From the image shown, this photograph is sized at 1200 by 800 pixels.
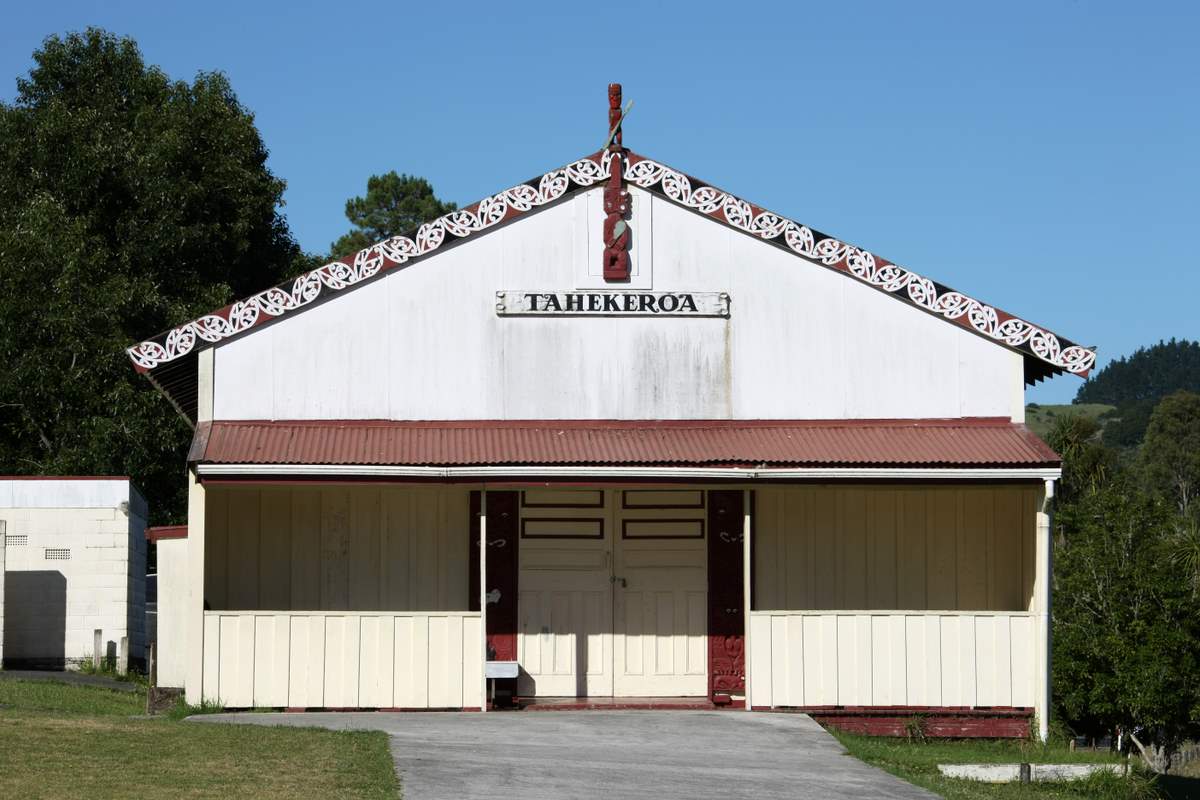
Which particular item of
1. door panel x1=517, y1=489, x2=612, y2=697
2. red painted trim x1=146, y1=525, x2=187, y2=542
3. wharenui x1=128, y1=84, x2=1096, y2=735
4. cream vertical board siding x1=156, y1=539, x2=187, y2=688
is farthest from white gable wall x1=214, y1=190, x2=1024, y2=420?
cream vertical board siding x1=156, y1=539, x2=187, y2=688

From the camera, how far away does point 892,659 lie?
56.1ft

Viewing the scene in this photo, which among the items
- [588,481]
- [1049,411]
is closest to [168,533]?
[588,481]

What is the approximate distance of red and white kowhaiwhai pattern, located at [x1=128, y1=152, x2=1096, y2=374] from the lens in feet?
57.6

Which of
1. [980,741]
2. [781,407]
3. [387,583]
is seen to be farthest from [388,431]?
[980,741]

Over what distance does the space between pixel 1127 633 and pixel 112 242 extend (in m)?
23.6

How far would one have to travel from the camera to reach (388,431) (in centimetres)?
1745

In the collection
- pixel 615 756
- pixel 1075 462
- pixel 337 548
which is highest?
pixel 1075 462

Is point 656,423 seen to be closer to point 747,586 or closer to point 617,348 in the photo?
point 617,348

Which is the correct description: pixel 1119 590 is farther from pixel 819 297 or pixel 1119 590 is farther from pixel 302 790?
pixel 302 790

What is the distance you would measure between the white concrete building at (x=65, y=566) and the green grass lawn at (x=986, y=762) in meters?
11.7

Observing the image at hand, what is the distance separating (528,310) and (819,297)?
3.06 m

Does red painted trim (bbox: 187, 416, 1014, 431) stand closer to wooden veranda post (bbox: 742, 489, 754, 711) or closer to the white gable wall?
the white gable wall

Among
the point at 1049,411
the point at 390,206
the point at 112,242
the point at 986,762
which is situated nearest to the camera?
the point at 986,762

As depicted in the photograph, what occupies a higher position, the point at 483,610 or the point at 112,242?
the point at 112,242
